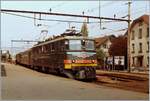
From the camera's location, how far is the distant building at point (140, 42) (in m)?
72.4

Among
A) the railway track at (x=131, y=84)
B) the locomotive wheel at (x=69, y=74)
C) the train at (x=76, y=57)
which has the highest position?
the train at (x=76, y=57)

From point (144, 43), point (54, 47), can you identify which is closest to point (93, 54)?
point (54, 47)

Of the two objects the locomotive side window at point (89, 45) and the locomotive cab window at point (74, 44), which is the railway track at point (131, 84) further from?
the locomotive cab window at point (74, 44)

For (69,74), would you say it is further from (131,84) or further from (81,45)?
(131,84)

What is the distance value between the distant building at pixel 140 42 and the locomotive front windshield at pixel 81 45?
45004mm

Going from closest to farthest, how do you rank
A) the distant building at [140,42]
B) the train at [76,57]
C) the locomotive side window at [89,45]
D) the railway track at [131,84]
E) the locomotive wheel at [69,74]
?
the railway track at [131,84] < the train at [76,57] < the locomotive wheel at [69,74] < the locomotive side window at [89,45] < the distant building at [140,42]

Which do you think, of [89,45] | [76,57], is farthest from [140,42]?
[76,57]

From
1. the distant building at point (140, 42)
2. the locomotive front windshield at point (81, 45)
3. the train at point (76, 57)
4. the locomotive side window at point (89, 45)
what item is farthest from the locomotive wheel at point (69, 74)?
the distant building at point (140, 42)

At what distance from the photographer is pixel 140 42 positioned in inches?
2945

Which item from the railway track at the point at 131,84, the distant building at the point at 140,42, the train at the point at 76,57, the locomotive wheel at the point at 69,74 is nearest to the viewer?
the railway track at the point at 131,84

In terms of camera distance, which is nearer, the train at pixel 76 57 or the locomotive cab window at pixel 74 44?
the train at pixel 76 57

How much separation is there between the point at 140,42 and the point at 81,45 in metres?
49.0

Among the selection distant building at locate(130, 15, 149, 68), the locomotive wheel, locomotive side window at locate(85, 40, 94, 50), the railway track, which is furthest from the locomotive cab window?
distant building at locate(130, 15, 149, 68)

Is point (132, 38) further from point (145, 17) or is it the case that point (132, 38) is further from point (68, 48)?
point (68, 48)
